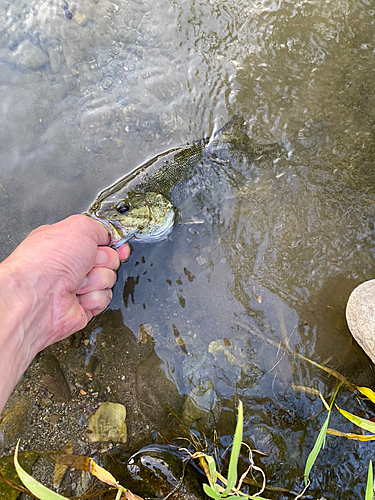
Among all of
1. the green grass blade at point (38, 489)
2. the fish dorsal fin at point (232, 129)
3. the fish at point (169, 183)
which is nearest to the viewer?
the green grass blade at point (38, 489)

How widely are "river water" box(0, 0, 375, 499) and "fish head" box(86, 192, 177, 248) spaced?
15cm

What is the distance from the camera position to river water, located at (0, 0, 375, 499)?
105 inches

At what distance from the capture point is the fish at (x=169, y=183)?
2.66 meters

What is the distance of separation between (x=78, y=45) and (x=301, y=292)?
316 centimetres

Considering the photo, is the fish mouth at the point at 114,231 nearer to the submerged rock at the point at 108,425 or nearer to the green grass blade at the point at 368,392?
the submerged rock at the point at 108,425

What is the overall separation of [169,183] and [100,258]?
100 centimetres

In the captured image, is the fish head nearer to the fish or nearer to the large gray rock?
the fish

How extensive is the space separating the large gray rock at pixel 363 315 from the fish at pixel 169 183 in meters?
1.44

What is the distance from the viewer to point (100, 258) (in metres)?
2.41

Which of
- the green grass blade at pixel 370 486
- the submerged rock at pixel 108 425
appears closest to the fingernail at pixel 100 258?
the submerged rock at pixel 108 425

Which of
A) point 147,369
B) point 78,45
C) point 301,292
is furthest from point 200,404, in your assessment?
point 78,45

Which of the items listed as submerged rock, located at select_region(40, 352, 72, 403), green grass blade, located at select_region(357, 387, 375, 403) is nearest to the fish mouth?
submerged rock, located at select_region(40, 352, 72, 403)

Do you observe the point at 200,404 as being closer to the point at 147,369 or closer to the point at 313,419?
the point at 147,369

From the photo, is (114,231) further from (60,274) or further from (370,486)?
(370,486)
